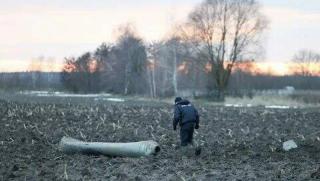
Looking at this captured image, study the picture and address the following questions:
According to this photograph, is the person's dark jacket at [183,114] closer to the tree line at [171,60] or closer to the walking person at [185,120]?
the walking person at [185,120]

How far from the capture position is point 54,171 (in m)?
13.4

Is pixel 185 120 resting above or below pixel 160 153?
above

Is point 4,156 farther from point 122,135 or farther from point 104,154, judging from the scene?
point 122,135

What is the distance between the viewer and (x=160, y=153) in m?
16.3

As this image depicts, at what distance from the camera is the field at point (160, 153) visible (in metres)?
12.9

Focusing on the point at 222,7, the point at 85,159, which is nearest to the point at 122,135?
the point at 85,159

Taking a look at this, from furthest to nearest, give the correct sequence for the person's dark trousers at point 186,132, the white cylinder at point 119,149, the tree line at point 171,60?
1. the tree line at point 171,60
2. the person's dark trousers at point 186,132
3. the white cylinder at point 119,149

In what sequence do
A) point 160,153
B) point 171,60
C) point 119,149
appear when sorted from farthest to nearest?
point 171,60, point 160,153, point 119,149

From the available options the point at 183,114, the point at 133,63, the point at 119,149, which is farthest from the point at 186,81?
the point at 119,149

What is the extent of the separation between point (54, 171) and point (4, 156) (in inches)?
111

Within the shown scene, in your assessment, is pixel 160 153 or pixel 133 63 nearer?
pixel 160 153

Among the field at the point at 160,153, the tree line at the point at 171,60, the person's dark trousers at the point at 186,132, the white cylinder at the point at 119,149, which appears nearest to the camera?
the field at the point at 160,153

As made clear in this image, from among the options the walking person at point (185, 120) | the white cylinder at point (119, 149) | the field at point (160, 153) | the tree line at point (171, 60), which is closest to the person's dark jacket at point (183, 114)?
the walking person at point (185, 120)

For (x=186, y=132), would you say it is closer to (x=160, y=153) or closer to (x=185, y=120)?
(x=185, y=120)
